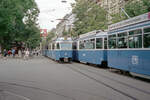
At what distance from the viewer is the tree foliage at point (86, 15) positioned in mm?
37875

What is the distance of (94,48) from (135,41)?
27.5 ft

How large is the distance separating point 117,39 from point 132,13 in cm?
1056

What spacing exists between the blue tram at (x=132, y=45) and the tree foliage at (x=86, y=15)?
21.7 metres

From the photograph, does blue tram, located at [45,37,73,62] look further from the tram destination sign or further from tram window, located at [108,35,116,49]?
the tram destination sign

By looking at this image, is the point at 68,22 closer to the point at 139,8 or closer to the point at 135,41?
the point at 139,8

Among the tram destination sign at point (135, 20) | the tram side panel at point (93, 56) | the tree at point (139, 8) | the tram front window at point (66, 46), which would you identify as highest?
the tree at point (139, 8)

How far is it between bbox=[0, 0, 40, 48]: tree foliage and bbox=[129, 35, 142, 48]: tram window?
2846 centimetres

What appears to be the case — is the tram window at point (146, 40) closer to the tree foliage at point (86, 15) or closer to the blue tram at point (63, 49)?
the blue tram at point (63, 49)

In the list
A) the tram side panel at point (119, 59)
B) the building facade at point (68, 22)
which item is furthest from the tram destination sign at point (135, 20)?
the building facade at point (68, 22)

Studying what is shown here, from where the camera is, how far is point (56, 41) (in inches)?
1089

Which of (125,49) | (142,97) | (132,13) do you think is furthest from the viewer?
(132,13)

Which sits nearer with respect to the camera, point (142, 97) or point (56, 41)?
point (142, 97)

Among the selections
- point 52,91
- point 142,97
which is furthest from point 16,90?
point 142,97

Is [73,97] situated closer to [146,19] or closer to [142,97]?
[142,97]
